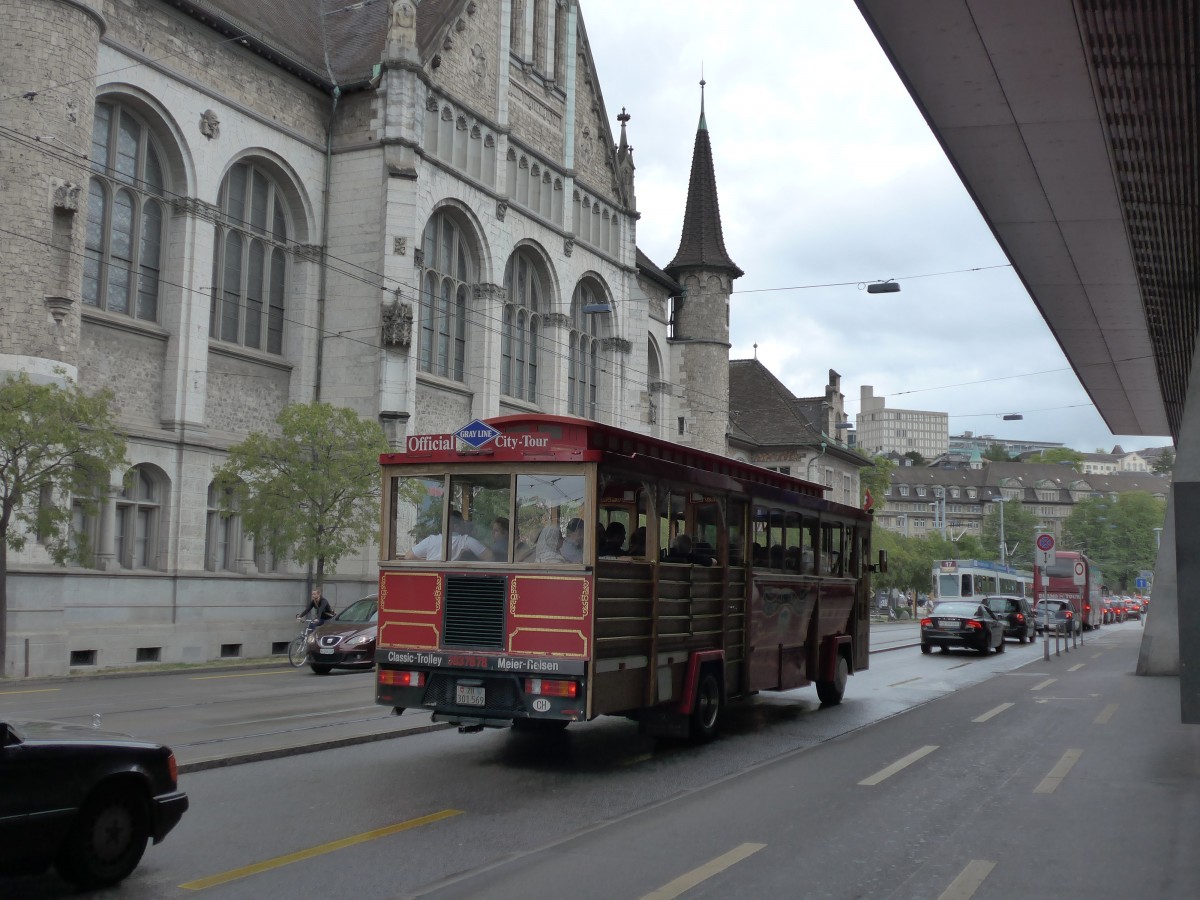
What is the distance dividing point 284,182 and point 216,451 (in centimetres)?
833

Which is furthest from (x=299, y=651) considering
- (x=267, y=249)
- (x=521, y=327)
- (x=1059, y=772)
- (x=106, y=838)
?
(x=521, y=327)

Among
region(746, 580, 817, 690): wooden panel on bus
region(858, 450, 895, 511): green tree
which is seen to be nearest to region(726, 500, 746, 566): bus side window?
region(746, 580, 817, 690): wooden panel on bus

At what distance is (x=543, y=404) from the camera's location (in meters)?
43.2

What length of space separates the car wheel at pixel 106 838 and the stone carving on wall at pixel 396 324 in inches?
1079

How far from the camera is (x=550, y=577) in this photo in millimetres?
10906

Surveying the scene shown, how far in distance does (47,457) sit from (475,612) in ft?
43.0

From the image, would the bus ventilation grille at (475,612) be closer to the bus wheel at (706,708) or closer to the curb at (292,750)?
the curb at (292,750)

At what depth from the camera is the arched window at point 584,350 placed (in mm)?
Answer: 45562

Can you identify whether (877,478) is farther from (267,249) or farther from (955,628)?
(267,249)

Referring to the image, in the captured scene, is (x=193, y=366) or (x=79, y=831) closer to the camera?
(x=79, y=831)

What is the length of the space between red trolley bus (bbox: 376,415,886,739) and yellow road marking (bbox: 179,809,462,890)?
1.92 m

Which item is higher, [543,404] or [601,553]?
[543,404]

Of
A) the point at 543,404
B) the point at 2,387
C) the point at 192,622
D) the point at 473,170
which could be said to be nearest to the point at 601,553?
the point at 2,387

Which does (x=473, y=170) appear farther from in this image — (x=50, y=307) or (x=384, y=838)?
(x=384, y=838)
